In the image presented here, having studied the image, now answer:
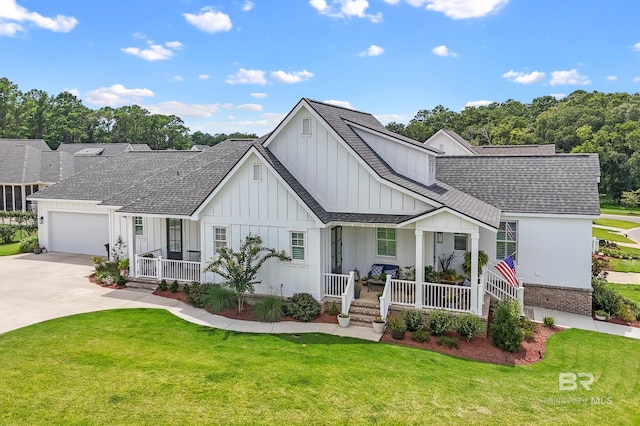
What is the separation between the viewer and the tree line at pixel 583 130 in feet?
208

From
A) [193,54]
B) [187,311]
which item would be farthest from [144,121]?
[187,311]

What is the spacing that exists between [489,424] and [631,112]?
8044 centimetres

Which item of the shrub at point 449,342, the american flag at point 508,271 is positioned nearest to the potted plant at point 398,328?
the shrub at point 449,342

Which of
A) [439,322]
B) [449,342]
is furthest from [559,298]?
[449,342]

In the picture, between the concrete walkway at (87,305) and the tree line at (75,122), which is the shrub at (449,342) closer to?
the concrete walkway at (87,305)

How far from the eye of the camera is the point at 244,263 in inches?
637

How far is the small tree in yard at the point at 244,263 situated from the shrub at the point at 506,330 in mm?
7208

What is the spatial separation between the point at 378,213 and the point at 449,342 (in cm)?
514

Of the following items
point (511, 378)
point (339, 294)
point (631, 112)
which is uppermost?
point (631, 112)

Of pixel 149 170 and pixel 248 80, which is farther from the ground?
pixel 248 80

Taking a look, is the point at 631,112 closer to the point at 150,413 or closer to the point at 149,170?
the point at 149,170

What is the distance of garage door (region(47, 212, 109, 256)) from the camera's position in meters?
25.5

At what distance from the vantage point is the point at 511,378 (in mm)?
11062

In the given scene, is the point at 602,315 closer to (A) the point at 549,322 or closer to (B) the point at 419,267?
(A) the point at 549,322
